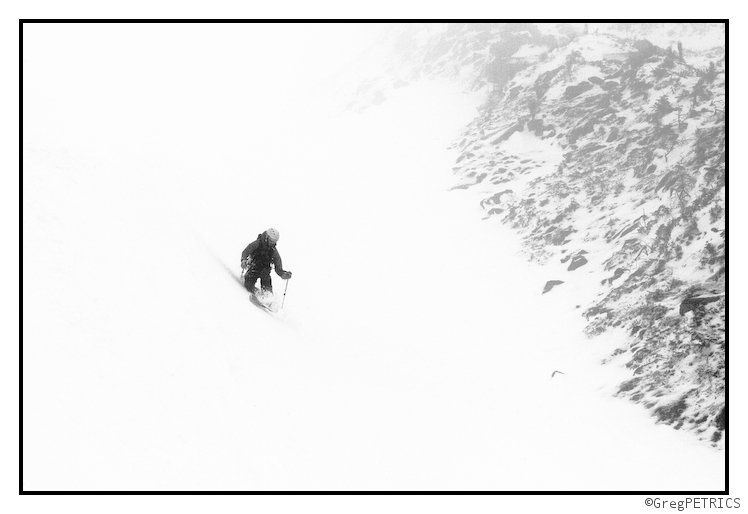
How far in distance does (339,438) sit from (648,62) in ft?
92.7

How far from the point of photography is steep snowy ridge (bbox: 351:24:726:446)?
10016mm

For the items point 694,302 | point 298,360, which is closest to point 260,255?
point 298,360

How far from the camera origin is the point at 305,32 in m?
71.2

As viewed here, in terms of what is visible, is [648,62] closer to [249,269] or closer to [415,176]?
[415,176]

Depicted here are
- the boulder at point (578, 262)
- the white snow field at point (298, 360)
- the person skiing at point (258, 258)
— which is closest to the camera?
the white snow field at point (298, 360)

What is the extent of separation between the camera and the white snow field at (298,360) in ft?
14.6

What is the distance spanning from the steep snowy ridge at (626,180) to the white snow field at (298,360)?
90cm

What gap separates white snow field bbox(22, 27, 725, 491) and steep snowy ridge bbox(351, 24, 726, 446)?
0.90 metres

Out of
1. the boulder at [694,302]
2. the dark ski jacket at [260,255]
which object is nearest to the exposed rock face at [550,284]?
the boulder at [694,302]

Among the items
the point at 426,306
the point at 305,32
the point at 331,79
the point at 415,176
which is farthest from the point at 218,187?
the point at 305,32

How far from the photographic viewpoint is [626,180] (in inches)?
773

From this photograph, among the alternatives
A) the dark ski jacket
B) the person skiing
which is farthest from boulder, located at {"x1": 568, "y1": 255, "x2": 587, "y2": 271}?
the dark ski jacket

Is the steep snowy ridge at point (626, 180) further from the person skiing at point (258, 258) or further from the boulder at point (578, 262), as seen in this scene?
the person skiing at point (258, 258)

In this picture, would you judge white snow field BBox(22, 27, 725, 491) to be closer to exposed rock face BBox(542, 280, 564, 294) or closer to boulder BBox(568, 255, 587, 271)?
exposed rock face BBox(542, 280, 564, 294)
